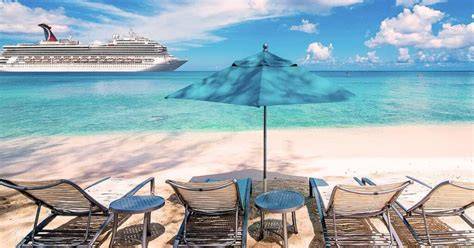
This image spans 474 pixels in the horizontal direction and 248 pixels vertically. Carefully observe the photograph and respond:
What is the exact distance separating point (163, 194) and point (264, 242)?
80.1 inches

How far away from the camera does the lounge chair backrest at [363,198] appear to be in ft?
9.92

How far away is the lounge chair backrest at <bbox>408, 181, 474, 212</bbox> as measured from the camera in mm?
3148

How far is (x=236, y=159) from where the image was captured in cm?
798

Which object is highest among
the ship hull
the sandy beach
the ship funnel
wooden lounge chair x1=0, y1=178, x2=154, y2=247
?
the ship funnel

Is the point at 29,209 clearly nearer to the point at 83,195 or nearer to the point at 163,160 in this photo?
the point at 83,195

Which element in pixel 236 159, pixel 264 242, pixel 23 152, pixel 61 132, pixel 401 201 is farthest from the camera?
pixel 61 132

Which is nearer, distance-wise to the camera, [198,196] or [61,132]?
[198,196]

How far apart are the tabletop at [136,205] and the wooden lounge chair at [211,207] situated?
227 mm

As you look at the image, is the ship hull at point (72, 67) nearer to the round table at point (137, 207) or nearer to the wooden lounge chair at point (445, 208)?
the round table at point (137, 207)

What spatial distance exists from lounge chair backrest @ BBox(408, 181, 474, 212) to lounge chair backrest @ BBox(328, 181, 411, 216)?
0.31 meters

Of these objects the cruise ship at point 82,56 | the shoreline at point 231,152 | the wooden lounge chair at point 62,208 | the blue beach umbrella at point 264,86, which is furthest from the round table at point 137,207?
Answer: the cruise ship at point 82,56

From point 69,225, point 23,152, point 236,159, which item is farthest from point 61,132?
point 69,225

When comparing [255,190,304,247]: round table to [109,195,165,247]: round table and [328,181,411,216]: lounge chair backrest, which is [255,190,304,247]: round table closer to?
[328,181,411,216]: lounge chair backrest

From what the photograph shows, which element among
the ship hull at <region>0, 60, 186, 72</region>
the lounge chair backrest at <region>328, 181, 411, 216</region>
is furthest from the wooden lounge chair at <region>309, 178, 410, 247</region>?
the ship hull at <region>0, 60, 186, 72</region>
